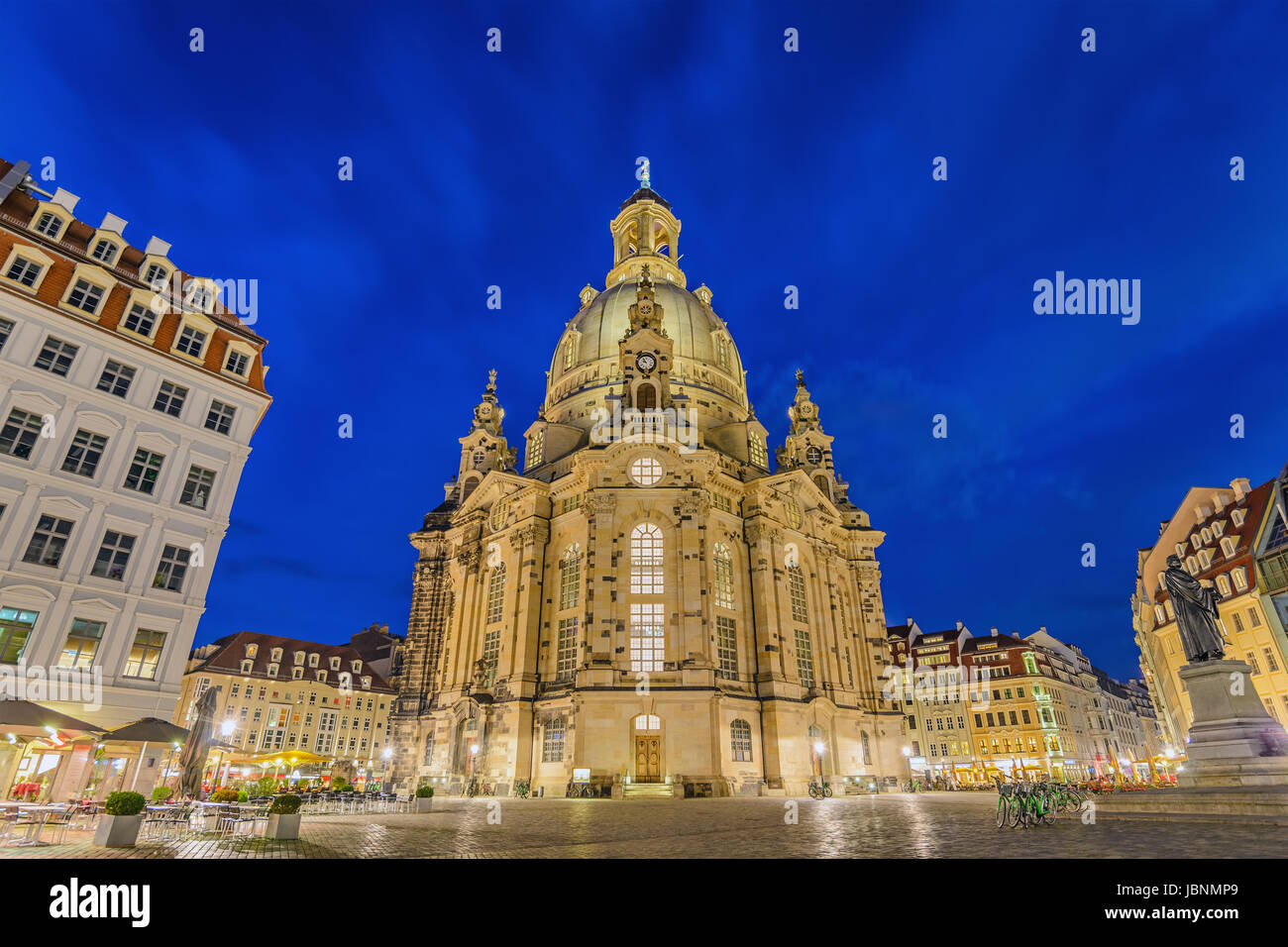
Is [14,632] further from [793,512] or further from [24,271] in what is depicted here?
[793,512]

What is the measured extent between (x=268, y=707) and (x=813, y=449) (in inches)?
2715

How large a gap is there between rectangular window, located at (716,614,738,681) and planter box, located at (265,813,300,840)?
3180 cm

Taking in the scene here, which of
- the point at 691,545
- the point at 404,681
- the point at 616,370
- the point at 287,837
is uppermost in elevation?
the point at 616,370

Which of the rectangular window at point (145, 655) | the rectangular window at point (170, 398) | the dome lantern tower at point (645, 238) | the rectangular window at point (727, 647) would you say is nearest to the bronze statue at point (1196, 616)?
the rectangular window at point (727, 647)

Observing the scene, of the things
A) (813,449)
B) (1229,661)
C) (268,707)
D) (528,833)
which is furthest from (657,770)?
(268,707)

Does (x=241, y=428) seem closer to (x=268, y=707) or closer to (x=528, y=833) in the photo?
(x=528, y=833)

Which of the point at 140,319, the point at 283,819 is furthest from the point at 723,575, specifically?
the point at 140,319

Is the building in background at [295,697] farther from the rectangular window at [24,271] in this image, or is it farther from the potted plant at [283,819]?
the potted plant at [283,819]

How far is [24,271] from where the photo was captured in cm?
2584

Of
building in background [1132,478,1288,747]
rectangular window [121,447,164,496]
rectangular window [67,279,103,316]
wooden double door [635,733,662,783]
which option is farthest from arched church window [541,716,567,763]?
building in background [1132,478,1288,747]

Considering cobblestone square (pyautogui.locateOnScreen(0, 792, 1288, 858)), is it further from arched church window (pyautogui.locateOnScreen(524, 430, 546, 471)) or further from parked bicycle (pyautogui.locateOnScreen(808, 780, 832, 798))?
arched church window (pyautogui.locateOnScreen(524, 430, 546, 471))

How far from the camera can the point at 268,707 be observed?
76.1 meters
